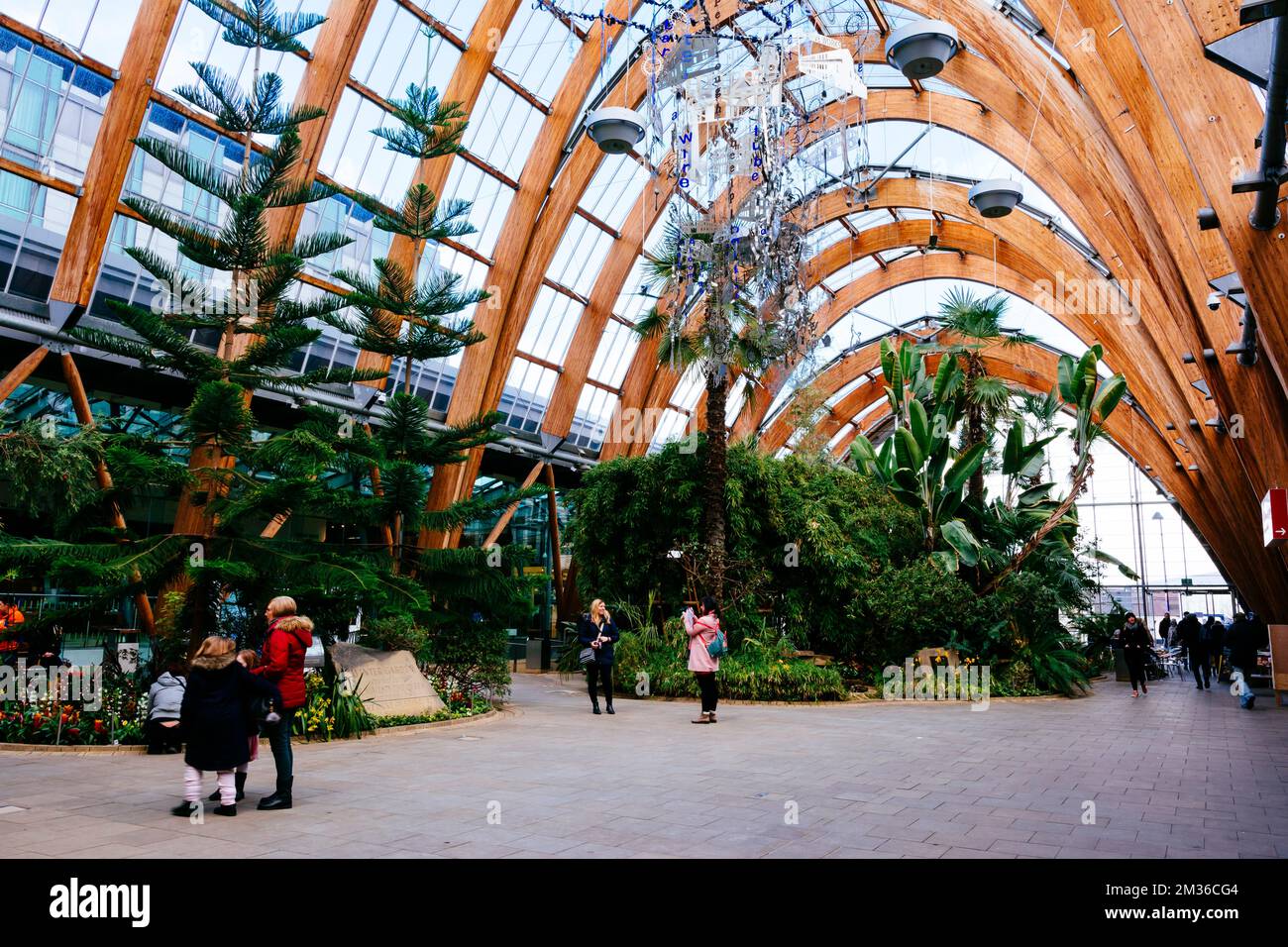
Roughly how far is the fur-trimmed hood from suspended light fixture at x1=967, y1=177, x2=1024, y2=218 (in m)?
12.4

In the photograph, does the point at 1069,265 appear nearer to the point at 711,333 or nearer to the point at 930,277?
the point at 930,277

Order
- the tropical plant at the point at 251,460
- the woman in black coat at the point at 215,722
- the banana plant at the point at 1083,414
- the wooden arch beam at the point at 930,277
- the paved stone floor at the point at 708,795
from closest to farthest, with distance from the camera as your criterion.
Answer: the paved stone floor at the point at 708,795, the woman in black coat at the point at 215,722, the tropical plant at the point at 251,460, the banana plant at the point at 1083,414, the wooden arch beam at the point at 930,277

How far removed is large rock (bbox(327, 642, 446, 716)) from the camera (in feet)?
29.9

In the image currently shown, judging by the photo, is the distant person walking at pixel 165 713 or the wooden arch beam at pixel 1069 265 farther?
the wooden arch beam at pixel 1069 265

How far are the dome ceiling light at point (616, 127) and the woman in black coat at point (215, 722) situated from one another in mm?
8907

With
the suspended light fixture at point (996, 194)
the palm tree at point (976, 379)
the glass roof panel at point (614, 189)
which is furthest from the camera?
the glass roof panel at point (614, 189)

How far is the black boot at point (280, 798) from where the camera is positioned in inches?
197

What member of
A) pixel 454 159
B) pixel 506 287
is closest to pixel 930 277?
pixel 506 287

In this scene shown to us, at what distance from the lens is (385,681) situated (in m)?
9.41

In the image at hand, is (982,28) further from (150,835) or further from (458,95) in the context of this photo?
(150,835)

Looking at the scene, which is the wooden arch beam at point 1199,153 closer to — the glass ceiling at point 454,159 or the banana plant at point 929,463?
the glass ceiling at point 454,159

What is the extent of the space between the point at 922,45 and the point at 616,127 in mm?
3835

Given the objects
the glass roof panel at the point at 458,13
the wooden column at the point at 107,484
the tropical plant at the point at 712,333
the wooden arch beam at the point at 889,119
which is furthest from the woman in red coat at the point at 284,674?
the glass roof panel at the point at 458,13
